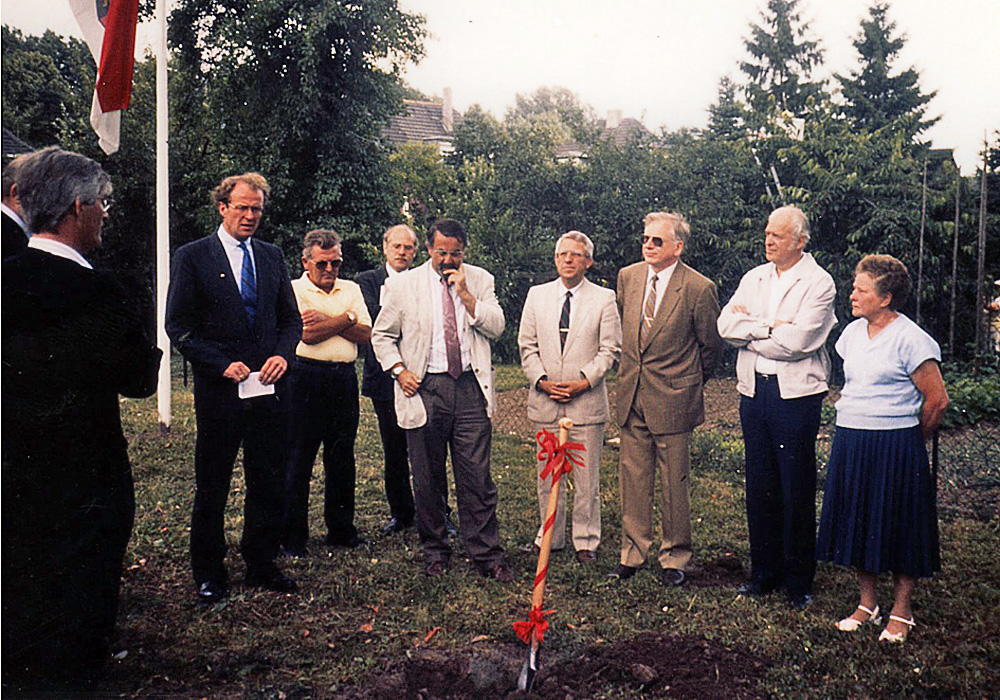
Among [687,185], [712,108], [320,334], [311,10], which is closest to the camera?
[320,334]

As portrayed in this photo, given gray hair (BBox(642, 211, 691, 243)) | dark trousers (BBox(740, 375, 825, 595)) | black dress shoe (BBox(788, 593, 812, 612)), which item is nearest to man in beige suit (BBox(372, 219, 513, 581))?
gray hair (BBox(642, 211, 691, 243))

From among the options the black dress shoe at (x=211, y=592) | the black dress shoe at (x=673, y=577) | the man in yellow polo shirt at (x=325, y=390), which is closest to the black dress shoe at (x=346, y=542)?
the man in yellow polo shirt at (x=325, y=390)

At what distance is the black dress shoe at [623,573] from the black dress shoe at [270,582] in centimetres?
186

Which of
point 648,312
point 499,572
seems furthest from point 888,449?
point 499,572

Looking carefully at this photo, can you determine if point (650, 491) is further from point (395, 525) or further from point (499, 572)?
point (395, 525)

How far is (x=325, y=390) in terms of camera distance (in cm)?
550

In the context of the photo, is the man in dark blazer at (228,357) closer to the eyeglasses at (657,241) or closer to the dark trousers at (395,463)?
the dark trousers at (395,463)

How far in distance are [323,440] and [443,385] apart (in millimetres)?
1066

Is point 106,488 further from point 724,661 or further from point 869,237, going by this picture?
point 869,237

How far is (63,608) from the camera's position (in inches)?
120

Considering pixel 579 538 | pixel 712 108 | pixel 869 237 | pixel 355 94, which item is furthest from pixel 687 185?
pixel 579 538

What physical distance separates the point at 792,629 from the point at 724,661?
60cm

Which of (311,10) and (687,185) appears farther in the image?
(687,185)

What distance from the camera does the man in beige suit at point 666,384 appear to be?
4.98 metres
